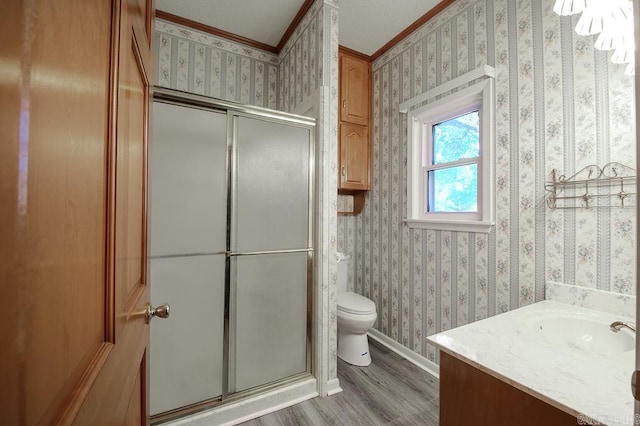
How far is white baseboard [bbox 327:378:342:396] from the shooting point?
1.82 meters

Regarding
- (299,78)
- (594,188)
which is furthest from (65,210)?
(299,78)

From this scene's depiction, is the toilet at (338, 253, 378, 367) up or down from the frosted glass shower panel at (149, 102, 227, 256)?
down

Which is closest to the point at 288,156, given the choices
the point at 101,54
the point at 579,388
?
the point at 101,54

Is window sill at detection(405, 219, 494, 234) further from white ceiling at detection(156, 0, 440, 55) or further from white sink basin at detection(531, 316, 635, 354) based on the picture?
white ceiling at detection(156, 0, 440, 55)

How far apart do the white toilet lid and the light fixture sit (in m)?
1.88

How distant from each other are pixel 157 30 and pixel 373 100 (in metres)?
1.98

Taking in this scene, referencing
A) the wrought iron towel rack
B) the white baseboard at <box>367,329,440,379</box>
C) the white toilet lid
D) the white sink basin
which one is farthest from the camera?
the white toilet lid

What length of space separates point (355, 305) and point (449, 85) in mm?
1820

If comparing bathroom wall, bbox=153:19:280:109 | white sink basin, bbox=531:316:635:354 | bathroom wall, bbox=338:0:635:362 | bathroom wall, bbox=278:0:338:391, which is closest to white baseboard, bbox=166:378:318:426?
bathroom wall, bbox=278:0:338:391

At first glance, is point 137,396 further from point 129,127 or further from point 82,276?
point 129,127

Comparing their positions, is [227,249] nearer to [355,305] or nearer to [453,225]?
[355,305]

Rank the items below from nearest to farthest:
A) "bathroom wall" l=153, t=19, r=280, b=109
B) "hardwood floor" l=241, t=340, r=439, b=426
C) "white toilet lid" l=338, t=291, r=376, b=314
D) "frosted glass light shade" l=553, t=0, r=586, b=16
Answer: "frosted glass light shade" l=553, t=0, r=586, b=16, "hardwood floor" l=241, t=340, r=439, b=426, "white toilet lid" l=338, t=291, r=376, b=314, "bathroom wall" l=153, t=19, r=280, b=109

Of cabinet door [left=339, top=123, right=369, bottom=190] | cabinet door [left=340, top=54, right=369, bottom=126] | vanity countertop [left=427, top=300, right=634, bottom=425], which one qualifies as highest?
cabinet door [left=340, top=54, right=369, bottom=126]

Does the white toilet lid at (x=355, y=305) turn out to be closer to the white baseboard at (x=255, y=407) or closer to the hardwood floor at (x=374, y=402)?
the hardwood floor at (x=374, y=402)
